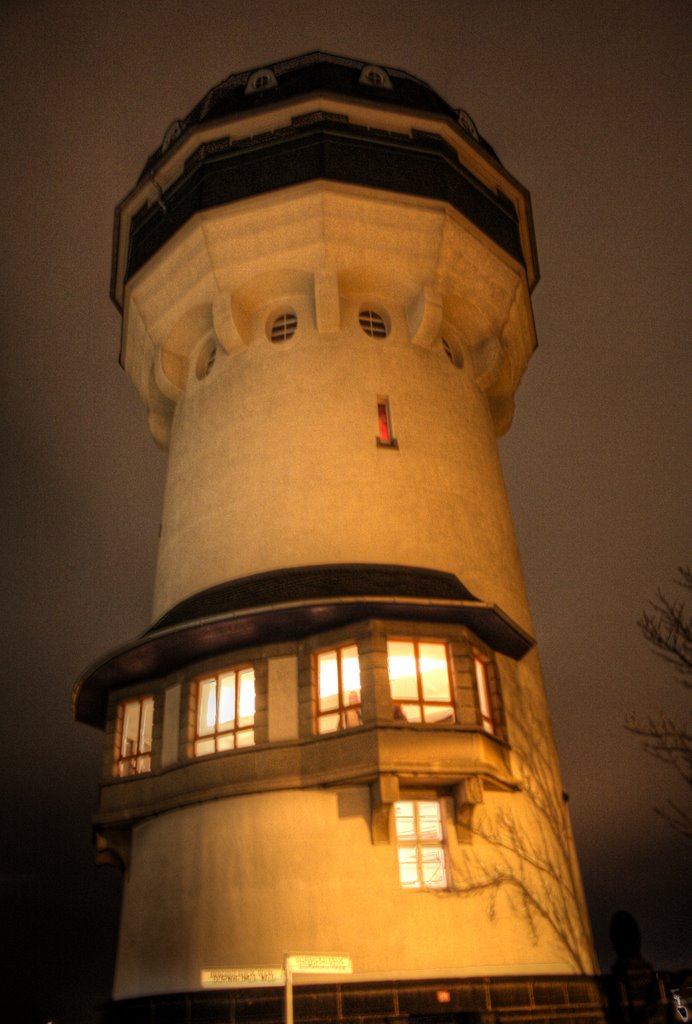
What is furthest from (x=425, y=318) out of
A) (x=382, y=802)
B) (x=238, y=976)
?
(x=238, y=976)

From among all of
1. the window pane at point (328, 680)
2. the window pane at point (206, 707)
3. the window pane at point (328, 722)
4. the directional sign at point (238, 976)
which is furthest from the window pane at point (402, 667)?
the directional sign at point (238, 976)

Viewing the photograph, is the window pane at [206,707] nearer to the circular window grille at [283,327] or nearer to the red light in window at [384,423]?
the red light in window at [384,423]

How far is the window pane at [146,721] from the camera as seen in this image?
2336 cm

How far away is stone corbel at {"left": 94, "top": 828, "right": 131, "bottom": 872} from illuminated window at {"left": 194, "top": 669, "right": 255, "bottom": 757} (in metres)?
3.16

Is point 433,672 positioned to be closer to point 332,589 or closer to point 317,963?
point 332,589

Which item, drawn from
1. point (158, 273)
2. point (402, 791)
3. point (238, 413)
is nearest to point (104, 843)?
point (402, 791)

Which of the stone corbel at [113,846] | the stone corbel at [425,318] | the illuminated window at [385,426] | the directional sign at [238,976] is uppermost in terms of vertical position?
the stone corbel at [425,318]

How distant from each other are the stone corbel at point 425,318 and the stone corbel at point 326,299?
249 cm

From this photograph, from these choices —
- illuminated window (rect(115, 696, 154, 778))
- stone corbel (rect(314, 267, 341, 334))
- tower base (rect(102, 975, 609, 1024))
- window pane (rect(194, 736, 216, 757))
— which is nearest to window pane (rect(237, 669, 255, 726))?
window pane (rect(194, 736, 216, 757))

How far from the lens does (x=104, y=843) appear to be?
2255 centimetres

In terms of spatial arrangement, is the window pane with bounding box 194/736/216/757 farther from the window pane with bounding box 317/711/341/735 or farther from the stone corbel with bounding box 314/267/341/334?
the stone corbel with bounding box 314/267/341/334

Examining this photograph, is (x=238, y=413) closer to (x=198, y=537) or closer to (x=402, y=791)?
(x=198, y=537)

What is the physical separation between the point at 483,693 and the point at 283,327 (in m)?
13.7

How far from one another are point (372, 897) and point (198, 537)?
1139cm
